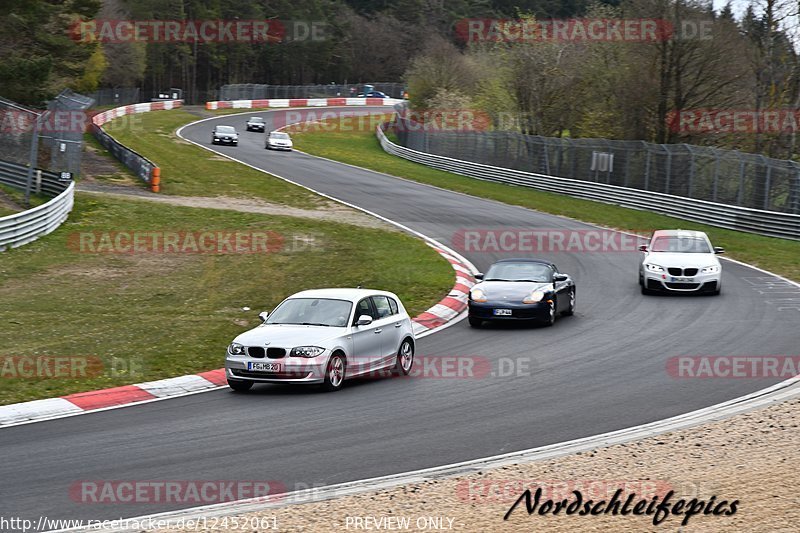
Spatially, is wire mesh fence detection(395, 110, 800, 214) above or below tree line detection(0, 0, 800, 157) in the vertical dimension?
below

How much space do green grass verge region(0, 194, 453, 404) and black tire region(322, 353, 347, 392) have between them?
2.65 m

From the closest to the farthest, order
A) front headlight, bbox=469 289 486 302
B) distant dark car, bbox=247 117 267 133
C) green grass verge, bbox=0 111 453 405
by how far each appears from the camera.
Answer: green grass verge, bbox=0 111 453 405, front headlight, bbox=469 289 486 302, distant dark car, bbox=247 117 267 133

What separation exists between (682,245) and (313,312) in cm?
1293

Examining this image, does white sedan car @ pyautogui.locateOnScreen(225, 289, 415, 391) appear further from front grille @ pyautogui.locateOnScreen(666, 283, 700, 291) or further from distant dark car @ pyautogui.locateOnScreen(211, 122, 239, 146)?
distant dark car @ pyautogui.locateOnScreen(211, 122, 239, 146)

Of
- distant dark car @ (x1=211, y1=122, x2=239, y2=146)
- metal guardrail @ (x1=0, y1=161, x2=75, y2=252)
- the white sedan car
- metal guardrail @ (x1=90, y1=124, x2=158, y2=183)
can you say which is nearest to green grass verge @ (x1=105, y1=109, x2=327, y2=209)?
metal guardrail @ (x1=90, y1=124, x2=158, y2=183)

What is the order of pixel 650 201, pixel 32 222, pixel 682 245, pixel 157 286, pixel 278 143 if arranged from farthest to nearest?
pixel 278 143
pixel 650 201
pixel 32 222
pixel 682 245
pixel 157 286

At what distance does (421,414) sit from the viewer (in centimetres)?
1263

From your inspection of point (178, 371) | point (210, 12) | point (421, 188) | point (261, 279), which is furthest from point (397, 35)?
point (178, 371)

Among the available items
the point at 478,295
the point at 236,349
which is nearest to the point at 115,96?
the point at 478,295

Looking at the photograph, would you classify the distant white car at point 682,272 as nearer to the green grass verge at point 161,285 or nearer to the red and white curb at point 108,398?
the green grass verge at point 161,285

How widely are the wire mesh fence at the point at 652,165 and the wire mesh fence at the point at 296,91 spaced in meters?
58.4

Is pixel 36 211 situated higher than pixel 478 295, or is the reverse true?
pixel 36 211

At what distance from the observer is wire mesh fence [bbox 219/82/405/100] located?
11206cm

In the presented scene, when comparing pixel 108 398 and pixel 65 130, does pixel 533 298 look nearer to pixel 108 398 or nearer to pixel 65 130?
pixel 108 398
